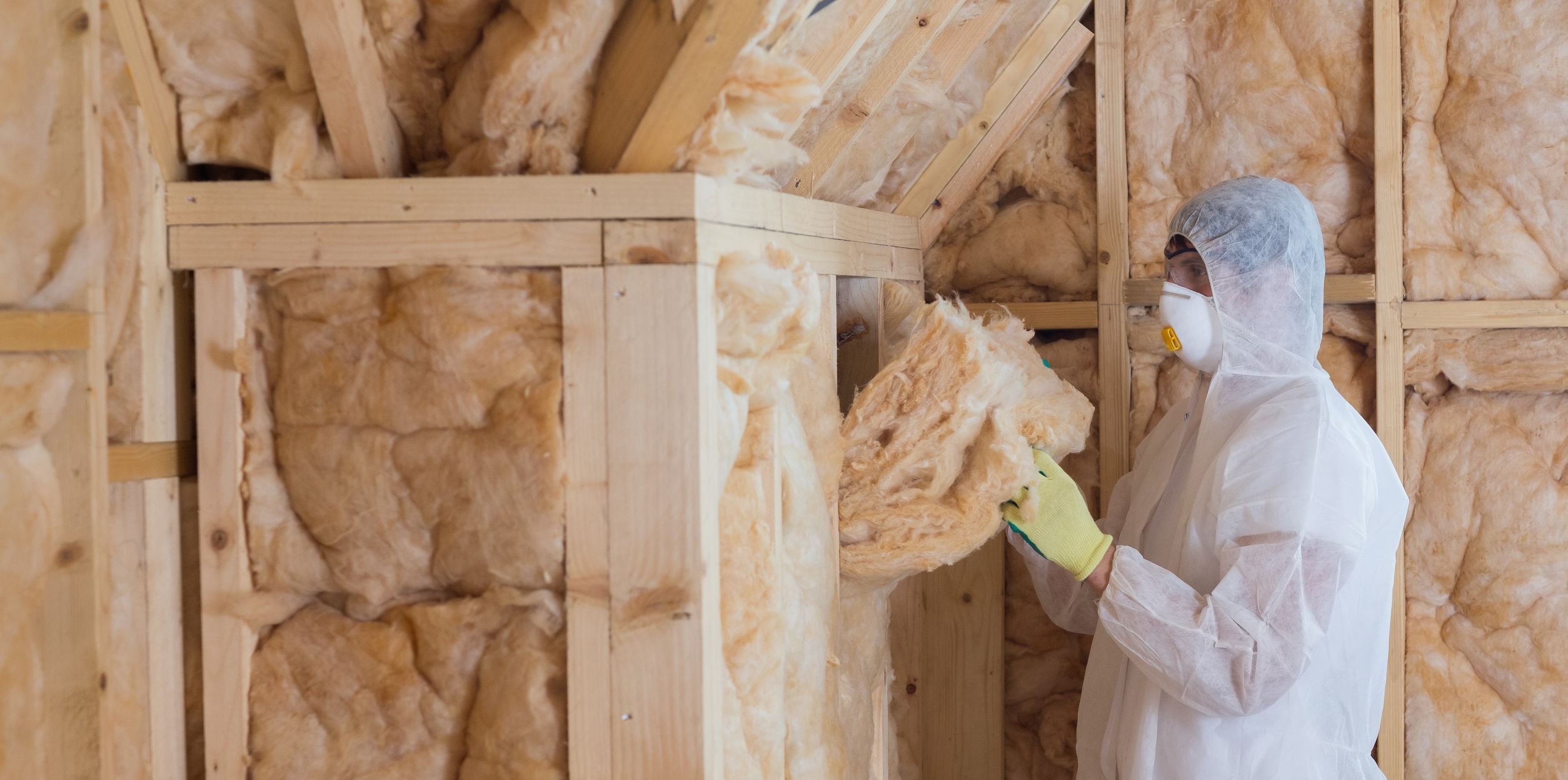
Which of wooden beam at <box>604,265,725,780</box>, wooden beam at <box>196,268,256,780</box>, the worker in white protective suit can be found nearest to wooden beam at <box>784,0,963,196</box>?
the worker in white protective suit

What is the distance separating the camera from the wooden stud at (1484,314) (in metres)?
2.16

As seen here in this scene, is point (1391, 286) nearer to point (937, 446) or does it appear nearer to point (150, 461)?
point (937, 446)

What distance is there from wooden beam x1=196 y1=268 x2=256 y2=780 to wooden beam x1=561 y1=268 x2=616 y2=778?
41cm

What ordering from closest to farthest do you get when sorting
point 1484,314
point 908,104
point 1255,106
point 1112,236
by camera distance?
point 908,104 < point 1484,314 < point 1255,106 < point 1112,236

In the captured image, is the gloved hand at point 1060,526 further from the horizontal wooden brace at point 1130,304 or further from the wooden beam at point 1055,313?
the wooden beam at point 1055,313

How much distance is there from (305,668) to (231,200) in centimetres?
56

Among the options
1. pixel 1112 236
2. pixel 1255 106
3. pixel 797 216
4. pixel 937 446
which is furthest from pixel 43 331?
pixel 1255 106

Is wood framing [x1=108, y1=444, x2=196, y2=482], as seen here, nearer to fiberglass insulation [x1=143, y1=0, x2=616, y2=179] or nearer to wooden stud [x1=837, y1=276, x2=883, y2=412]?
fiberglass insulation [x1=143, y1=0, x2=616, y2=179]

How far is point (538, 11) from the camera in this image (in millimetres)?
1231

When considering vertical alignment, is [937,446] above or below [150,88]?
below

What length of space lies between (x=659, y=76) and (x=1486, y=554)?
1967 millimetres

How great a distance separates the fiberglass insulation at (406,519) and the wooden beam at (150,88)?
19cm

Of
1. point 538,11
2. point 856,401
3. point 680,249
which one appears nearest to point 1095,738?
point 856,401

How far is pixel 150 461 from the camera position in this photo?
133 centimetres
